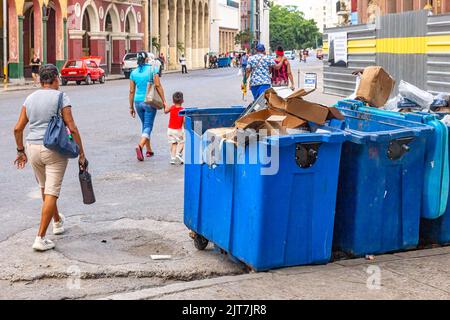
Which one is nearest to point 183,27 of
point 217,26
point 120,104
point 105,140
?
point 217,26

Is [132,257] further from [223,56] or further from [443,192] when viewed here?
[223,56]

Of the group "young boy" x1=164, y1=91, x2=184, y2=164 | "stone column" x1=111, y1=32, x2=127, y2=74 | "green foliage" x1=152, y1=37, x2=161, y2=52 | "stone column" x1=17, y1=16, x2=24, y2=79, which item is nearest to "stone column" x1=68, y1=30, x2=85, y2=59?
"stone column" x1=17, y1=16, x2=24, y2=79

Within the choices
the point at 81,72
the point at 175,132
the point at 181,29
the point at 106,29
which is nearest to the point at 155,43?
the point at 106,29

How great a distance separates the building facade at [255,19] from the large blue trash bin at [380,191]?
121 meters

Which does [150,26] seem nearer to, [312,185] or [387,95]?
[387,95]

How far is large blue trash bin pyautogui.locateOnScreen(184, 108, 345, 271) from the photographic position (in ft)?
19.0

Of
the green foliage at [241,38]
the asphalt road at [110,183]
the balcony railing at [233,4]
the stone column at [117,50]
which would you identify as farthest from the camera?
the green foliage at [241,38]

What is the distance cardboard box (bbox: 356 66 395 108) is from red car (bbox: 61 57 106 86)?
3429 centimetres

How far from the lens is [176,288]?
5.76 metres

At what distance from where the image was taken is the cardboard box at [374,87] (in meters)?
8.02

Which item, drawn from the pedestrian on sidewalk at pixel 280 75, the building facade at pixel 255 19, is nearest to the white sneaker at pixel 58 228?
the pedestrian on sidewalk at pixel 280 75

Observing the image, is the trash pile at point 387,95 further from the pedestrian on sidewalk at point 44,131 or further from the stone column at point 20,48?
the stone column at point 20,48

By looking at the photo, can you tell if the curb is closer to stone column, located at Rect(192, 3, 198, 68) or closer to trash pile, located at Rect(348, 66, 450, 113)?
trash pile, located at Rect(348, 66, 450, 113)

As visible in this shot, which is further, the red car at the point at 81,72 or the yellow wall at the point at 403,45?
the red car at the point at 81,72
